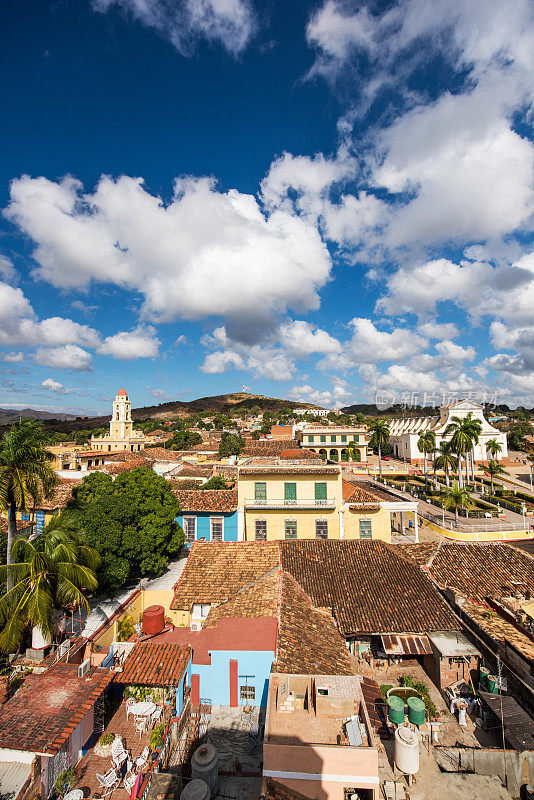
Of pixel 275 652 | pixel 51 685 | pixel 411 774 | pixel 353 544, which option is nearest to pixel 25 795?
pixel 51 685

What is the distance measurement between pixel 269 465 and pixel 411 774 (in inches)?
643

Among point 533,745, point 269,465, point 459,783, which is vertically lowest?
point 459,783

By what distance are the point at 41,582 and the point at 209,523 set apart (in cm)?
1123

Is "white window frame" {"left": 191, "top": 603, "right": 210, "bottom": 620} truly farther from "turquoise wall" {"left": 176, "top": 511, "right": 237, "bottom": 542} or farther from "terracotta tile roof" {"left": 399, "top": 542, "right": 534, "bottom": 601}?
"terracotta tile roof" {"left": 399, "top": 542, "right": 534, "bottom": 601}

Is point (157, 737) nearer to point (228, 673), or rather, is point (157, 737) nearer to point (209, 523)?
point (228, 673)

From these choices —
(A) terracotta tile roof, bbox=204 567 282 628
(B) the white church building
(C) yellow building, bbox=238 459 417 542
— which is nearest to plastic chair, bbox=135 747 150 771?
(A) terracotta tile roof, bbox=204 567 282 628

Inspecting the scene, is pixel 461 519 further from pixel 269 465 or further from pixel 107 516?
pixel 107 516

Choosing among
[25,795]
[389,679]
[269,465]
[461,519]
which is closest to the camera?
[25,795]

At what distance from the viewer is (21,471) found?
43.2 ft

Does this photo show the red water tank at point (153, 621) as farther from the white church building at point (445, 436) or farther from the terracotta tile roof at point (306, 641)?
the white church building at point (445, 436)

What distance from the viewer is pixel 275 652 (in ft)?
37.7

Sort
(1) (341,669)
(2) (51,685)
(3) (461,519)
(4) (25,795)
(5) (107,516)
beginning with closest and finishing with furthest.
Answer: (4) (25,795) < (2) (51,685) < (1) (341,669) < (5) (107,516) < (3) (461,519)

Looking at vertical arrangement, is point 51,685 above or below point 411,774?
above

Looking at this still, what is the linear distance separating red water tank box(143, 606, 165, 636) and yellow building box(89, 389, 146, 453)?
200 ft
